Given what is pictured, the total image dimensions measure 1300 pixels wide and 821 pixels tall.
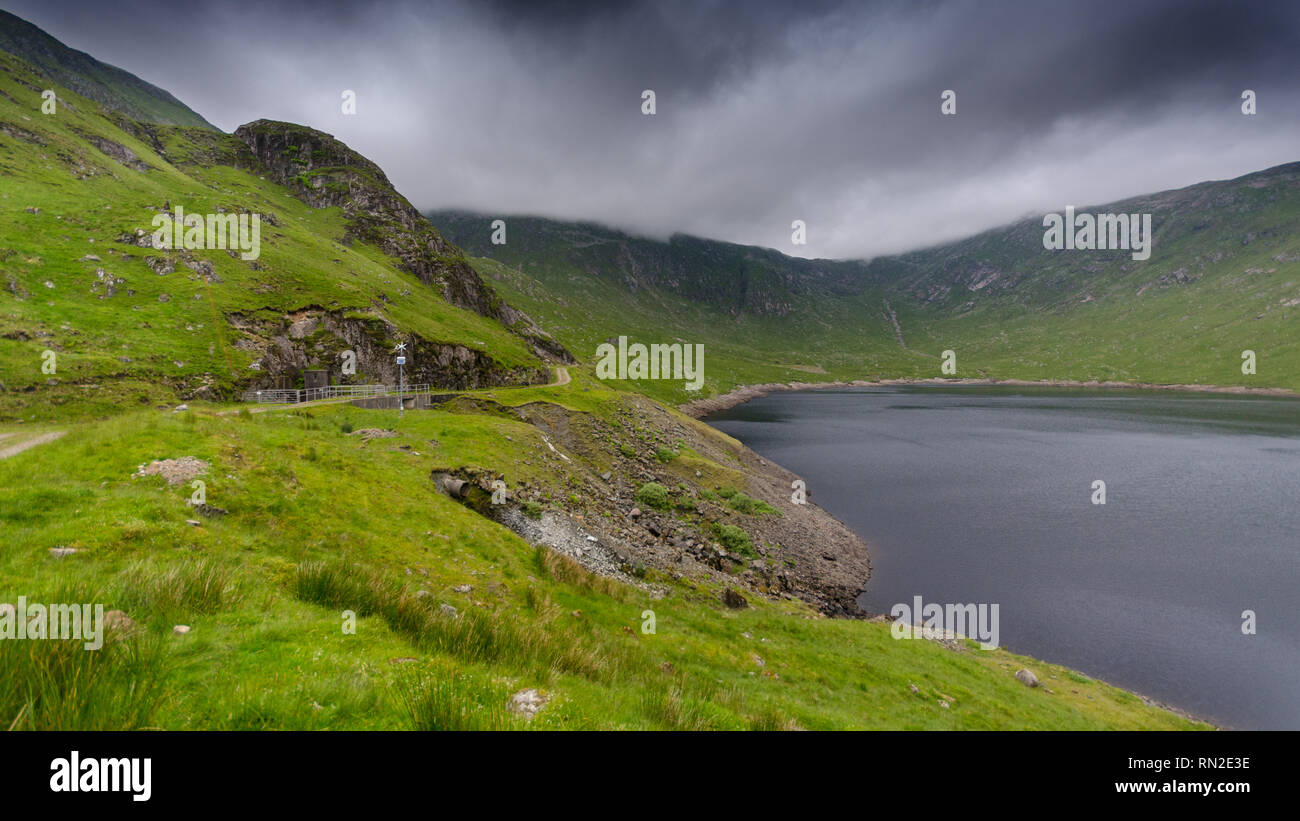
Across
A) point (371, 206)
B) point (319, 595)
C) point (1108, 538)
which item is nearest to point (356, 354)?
point (319, 595)

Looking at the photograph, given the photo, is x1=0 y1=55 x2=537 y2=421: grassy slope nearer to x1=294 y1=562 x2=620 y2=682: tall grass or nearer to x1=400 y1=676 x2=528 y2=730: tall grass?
x1=294 y1=562 x2=620 y2=682: tall grass

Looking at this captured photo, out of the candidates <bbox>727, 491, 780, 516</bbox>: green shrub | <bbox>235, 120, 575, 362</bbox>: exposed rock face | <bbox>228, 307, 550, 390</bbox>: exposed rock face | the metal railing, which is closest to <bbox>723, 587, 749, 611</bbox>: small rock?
<bbox>727, 491, 780, 516</bbox>: green shrub

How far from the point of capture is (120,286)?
4266 centimetres

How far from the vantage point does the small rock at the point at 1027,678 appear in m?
20.9

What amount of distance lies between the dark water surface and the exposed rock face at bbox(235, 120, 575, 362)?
65.2m

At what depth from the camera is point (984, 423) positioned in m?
110

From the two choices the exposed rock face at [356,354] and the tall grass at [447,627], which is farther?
the exposed rock face at [356,354]

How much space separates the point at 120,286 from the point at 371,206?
248 ft

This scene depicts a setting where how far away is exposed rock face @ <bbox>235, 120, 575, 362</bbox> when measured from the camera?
99.6 m

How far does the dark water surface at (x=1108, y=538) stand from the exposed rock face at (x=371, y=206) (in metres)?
65.2

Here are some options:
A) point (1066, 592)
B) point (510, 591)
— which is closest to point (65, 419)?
point (510, 591)

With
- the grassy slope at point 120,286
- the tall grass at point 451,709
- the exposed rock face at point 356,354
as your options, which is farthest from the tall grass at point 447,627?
the exposed rock face at point 356,354

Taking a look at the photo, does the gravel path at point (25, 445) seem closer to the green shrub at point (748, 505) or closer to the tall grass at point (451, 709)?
the tall grass at point (451, 709)
